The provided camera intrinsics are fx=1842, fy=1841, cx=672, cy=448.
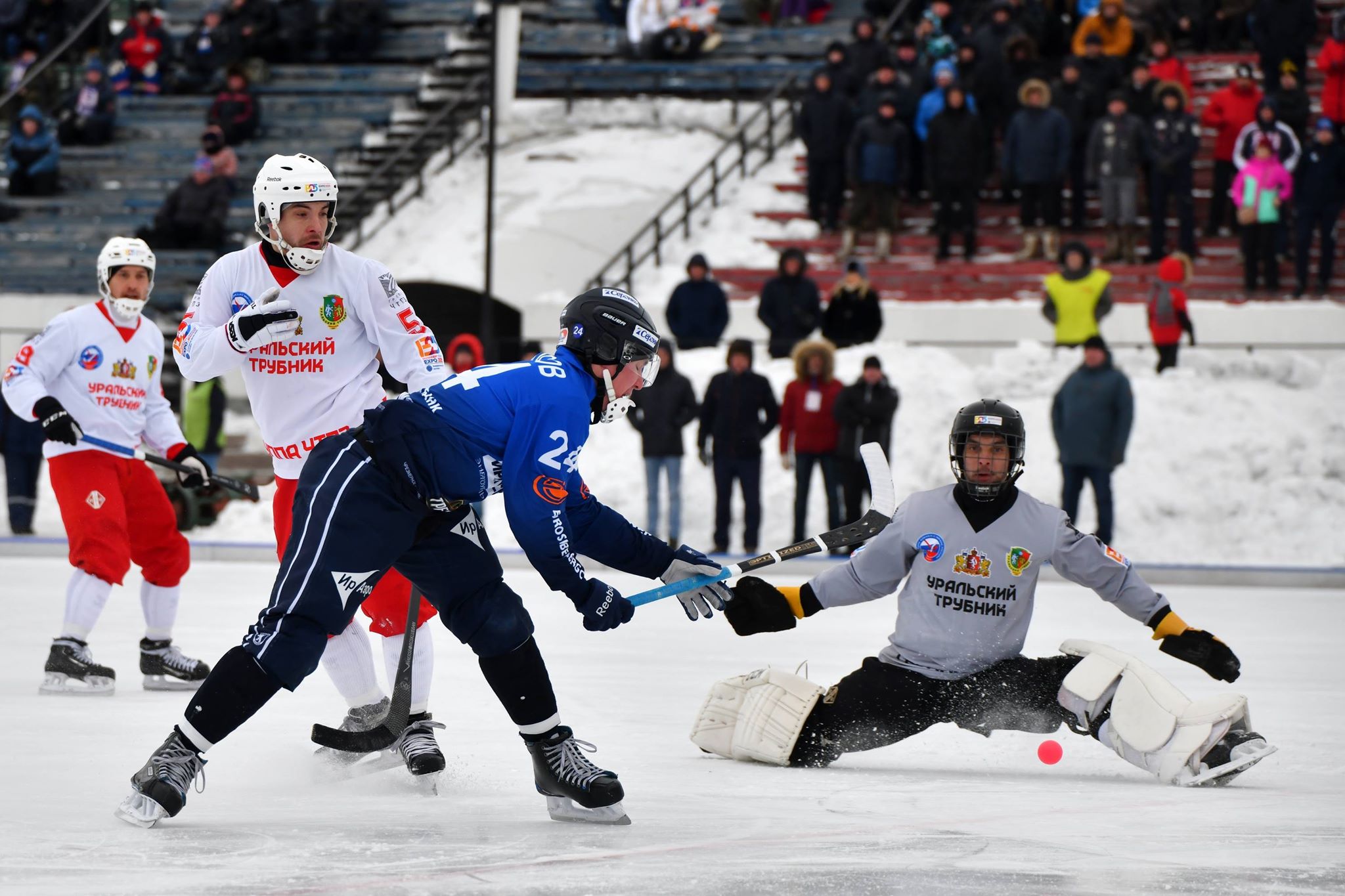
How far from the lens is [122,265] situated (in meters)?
6.66

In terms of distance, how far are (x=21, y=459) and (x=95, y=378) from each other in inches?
264

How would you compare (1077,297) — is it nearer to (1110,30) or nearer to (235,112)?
(1110,30)

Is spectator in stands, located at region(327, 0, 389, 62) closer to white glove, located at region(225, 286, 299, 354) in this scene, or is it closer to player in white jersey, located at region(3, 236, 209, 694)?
player in white jersey, located at region(3, 236, 209, 694)

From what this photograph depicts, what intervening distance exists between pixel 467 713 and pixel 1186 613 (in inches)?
180

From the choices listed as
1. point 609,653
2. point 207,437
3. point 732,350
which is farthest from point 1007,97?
point 609,653

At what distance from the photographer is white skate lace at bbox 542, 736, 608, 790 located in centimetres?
431

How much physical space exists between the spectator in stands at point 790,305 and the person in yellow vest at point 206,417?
4.03 metres

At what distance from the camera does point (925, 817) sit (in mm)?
4422

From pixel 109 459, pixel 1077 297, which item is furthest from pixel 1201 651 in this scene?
pixel 1077 297

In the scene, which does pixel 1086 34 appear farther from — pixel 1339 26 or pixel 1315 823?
pixel 1315 823

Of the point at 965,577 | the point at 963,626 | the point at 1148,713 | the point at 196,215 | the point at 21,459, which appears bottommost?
the point at 21,459

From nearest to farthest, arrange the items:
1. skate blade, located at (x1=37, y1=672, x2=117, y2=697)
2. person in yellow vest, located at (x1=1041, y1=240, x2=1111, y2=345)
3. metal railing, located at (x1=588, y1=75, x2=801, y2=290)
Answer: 1. skate blade, located at (x1=37, y1=672, x2=117, y2=697)
2. person in yellow vest, located at (x1=1041, y1=240, x2=1111, y2=345)
3. metal railing, located at (x1=588, y1=75, x2=801, y2=290)

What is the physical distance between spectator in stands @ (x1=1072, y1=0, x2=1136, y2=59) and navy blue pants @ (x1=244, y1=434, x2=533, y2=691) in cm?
1233

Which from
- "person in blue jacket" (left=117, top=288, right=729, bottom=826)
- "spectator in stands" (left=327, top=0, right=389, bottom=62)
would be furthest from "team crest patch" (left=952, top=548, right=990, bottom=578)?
"spectator in stands" (left=327, top=0, right=389, bottom=62)
